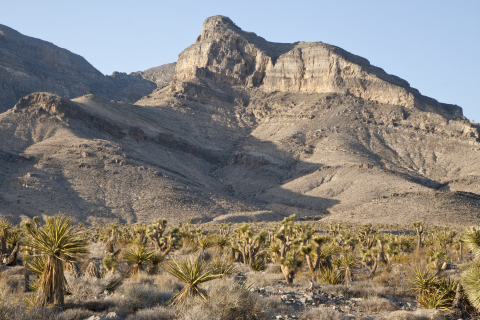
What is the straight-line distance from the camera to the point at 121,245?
2752 cm

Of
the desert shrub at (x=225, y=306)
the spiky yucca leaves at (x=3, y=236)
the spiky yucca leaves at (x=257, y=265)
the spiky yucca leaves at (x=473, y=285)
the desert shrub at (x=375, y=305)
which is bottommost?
the spiky yucca leaves at (x=3, y=236)

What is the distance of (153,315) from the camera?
10750 millimetres

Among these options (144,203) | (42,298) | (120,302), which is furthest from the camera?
(144,203)

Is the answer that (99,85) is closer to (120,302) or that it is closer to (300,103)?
(300,103)

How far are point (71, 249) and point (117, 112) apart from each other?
8972cm

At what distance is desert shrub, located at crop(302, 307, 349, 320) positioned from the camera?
1149 cm

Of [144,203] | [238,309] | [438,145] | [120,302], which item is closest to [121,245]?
[120,302]

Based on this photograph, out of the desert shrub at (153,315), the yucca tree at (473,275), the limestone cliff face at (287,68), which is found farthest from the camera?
the limestone cliff face at (287,68)

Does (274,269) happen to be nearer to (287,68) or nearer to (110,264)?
(110,264)

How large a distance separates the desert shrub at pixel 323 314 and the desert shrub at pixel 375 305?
5.97 ft

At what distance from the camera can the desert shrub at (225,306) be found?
1016 centimetres

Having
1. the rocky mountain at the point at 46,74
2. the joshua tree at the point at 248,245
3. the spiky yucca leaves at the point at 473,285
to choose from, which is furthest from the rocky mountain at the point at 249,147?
the spiky yucca leaves at the point at 473,285

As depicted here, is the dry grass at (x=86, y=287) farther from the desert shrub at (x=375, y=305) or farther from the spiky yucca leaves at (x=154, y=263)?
the desert shrub at (x=375, y=305)

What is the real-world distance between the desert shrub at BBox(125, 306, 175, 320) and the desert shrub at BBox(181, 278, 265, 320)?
1.51 feet
